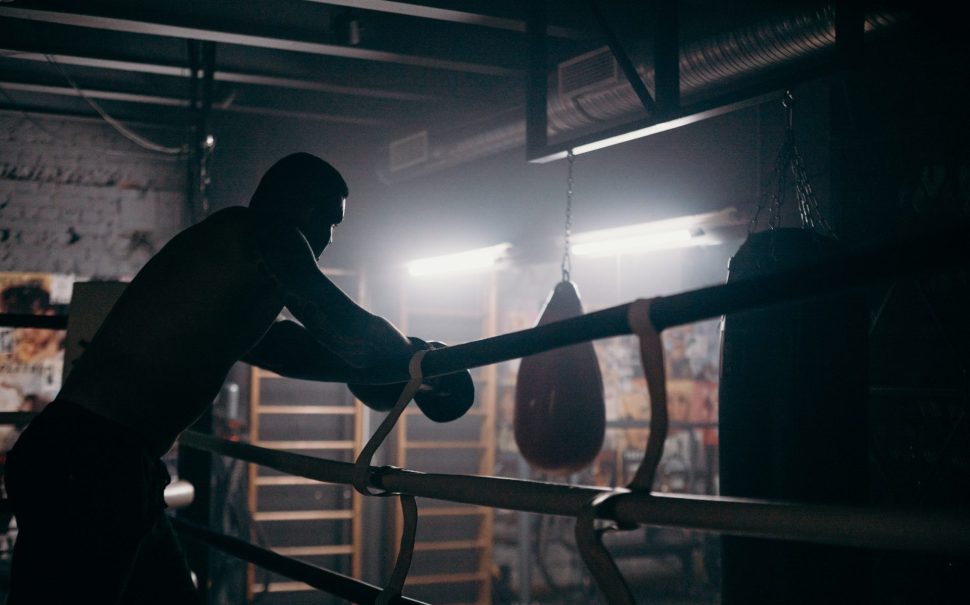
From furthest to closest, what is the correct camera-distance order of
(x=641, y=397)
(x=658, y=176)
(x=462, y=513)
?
(x=641, y=397) → (x=462, y=513) → (x=658, y=176)

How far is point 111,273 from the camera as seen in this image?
676 centimetres

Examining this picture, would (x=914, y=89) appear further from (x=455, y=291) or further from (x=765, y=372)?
(x=455, y=291)

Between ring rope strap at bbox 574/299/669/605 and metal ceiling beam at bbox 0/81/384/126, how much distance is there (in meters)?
6.15

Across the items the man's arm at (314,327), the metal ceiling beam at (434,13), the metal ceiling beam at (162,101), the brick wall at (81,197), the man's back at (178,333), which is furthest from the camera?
the brick wall at (81,197)

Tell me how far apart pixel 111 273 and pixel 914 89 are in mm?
5586

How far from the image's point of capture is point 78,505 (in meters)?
1.62

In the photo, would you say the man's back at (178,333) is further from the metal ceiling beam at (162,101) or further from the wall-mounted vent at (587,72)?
the metal ceiling beam at (162,101)

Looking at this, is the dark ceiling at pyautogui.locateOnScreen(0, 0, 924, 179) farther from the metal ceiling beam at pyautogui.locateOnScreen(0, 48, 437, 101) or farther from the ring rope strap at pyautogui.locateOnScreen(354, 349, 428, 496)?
the ring rope strap at pyautogui.locateOnScreen(354, 349, 428, 496)

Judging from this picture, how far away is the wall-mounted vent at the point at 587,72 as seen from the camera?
13.4 ft

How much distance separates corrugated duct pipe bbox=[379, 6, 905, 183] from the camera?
10.2 feet

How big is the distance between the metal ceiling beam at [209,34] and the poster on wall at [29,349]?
2.43 m

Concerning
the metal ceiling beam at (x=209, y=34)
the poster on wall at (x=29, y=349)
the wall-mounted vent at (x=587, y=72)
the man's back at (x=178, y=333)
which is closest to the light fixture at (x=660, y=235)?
the wall-mounted vent at (x=587, y=72)

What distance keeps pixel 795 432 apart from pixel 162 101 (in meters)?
5.61

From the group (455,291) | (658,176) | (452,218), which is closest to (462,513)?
(455,291)
